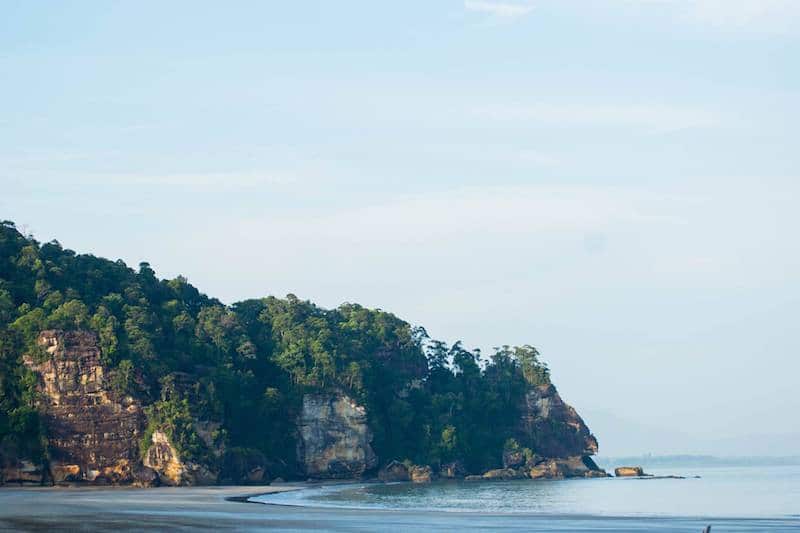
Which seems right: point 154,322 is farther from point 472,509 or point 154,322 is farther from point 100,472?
point 472,509

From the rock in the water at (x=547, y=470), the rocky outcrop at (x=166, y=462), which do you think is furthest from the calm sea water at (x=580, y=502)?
the rock in the water at (x=547, y=470)

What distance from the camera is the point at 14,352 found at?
91.5m

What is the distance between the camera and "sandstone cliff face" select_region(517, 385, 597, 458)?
135375mm

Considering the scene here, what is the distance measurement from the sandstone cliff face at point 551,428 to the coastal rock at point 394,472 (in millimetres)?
20950

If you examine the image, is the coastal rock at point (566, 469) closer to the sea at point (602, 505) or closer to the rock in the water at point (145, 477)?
the sea at point (602, 505)

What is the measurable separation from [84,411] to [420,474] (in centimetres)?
4074

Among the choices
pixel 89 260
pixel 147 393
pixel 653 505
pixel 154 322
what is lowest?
pixel 653 505

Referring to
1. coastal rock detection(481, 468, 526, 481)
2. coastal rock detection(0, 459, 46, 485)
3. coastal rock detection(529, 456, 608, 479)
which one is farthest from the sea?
coastal rock detection(529, 456, 608, 479)

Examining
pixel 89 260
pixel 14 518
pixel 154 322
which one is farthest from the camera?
pixel 89 260

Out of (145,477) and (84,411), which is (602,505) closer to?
(145,477)

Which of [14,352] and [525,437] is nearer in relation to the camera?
[14,352]

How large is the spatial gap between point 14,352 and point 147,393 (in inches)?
459

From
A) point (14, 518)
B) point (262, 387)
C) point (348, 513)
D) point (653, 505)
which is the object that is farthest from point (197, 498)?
point (262, 387)

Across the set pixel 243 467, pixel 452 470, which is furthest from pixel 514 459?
pixel 243 467
